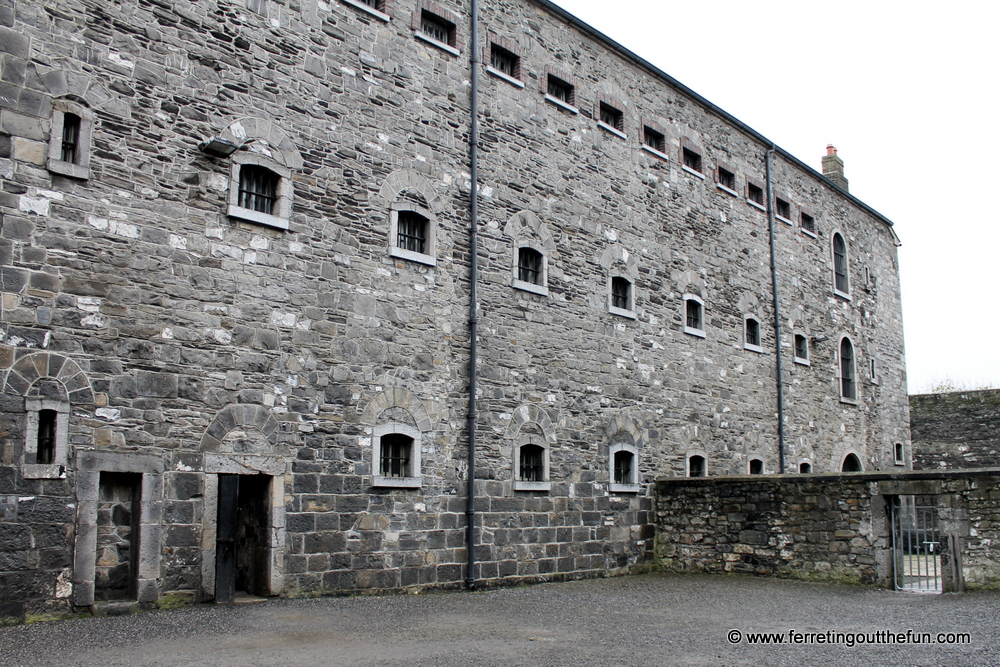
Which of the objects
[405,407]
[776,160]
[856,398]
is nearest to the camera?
[405,407]

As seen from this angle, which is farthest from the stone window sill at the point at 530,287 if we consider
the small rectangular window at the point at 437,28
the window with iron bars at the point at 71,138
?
the window with iron bars at the point at 71,138

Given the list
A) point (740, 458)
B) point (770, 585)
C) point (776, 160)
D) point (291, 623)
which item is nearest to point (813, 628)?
point (770, 585)

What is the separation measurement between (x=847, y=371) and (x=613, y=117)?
433 inches

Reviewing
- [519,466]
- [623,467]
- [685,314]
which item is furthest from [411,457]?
[685,314]

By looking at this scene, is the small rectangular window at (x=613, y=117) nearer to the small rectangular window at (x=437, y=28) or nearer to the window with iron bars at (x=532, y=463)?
the small rectangular window at (x=437, y=28)

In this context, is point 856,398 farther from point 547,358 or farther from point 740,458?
point 547,358

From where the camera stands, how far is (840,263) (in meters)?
23.9

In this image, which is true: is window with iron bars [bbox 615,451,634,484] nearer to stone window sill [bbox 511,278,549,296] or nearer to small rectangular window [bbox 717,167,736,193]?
stone window sill [bbox 511,278,549,296]

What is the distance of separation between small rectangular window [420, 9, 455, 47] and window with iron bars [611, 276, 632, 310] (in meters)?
5.26

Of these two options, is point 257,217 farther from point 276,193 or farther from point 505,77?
point 505,77

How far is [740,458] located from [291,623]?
39.1 ft

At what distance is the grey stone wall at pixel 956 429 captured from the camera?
25.5m

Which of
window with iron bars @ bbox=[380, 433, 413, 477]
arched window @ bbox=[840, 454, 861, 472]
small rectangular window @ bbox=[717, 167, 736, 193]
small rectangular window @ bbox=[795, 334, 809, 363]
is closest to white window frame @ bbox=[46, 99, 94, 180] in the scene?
window with iron bars @ bbox=[380, 433, 413, 477]

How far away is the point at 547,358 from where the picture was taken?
47.1ft
